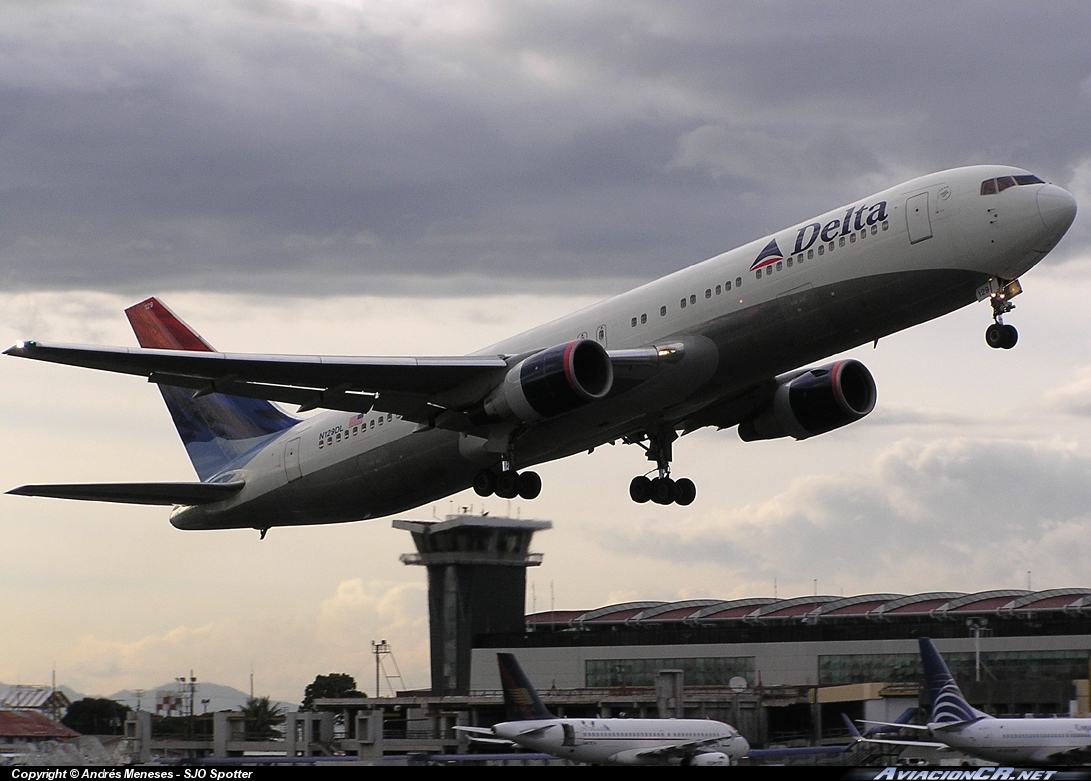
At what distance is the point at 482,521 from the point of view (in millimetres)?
118188

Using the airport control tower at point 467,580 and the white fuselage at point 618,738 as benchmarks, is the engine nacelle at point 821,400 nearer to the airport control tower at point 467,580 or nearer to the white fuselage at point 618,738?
the white fuselage at point 618,738

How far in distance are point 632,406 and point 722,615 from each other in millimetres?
68890

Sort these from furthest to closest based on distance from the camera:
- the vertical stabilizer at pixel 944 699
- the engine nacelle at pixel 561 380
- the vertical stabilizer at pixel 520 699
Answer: the vertical stabilizer at pixel 520 699 → the vertical stabilizer at pixel 944 699 → the engine nacelle at pixel 561 380

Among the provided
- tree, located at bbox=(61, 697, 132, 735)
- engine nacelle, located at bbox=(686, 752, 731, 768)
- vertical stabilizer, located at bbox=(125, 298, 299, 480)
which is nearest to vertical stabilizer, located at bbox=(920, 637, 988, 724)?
engine nacelle, located at bbox=(686, 752, 731, 768)

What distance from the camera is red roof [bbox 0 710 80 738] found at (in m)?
84.2

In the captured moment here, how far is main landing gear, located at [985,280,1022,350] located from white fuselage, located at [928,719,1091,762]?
46.6 feet

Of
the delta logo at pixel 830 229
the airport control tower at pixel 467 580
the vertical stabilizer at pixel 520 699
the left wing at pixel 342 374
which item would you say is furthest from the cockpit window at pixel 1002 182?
the airport control tower at pixel 467 580

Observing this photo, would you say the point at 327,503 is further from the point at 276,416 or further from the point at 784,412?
the point at 784,412

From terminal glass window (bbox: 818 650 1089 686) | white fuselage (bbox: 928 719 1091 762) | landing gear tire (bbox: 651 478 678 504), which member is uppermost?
landing gear tire (bbox: 651 478 678 504)

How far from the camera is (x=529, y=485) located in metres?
39.4

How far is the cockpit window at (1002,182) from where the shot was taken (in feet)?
107

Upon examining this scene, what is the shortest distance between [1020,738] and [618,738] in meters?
14.5

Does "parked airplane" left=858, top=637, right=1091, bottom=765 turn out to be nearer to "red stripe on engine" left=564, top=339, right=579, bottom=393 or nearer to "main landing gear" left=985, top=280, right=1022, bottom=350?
"main landing gear" left=985, top=280, right=1022, bottom=350

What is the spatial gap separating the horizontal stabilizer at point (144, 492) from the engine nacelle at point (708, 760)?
63.0 feet
